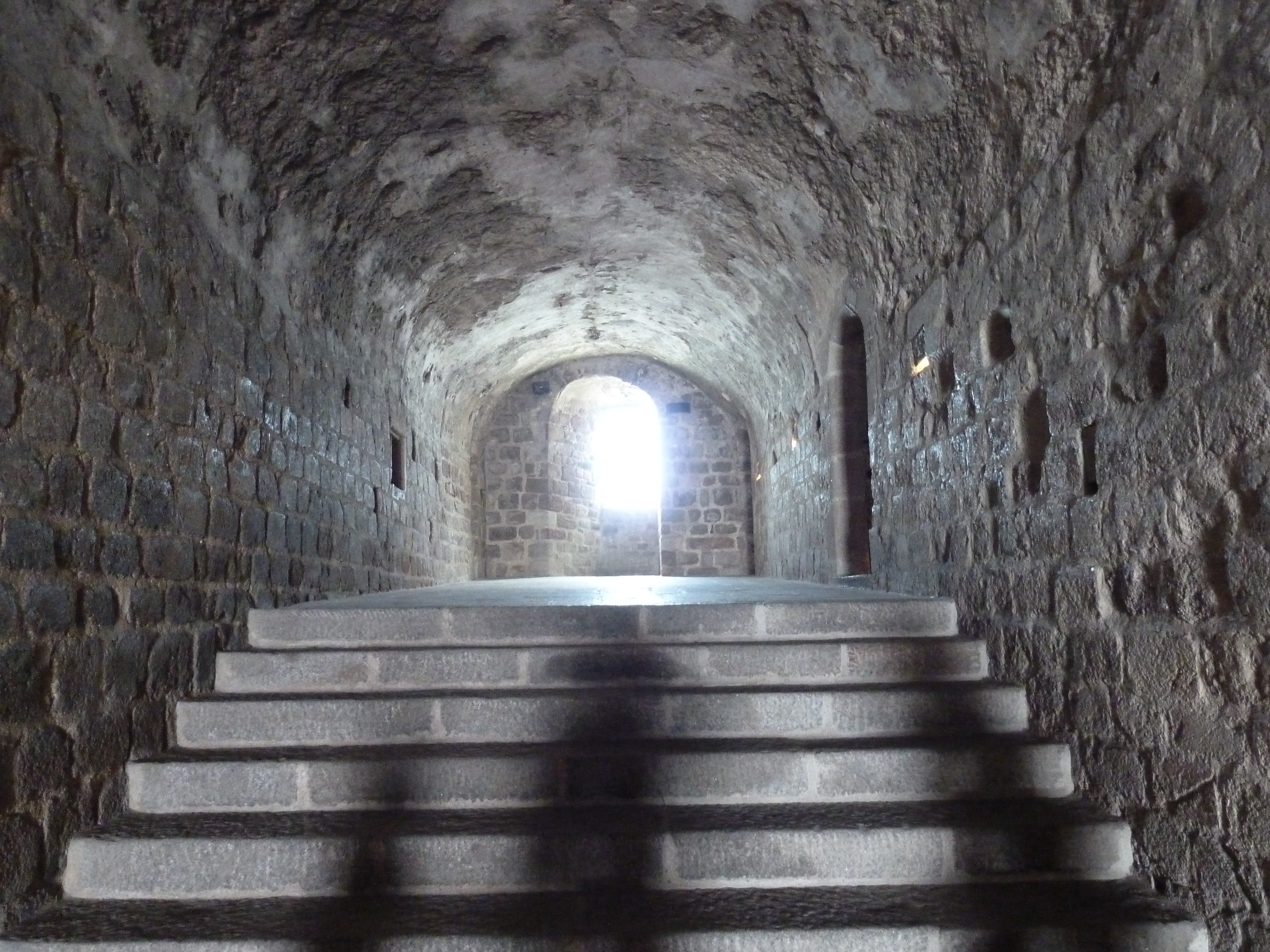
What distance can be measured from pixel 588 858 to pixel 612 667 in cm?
88

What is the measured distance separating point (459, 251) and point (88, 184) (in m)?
3.50

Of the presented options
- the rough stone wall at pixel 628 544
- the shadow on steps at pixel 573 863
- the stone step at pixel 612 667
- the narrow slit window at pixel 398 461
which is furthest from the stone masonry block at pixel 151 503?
the rough stone wall at pixel 628 544

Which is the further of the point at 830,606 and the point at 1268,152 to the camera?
the point at 830,606

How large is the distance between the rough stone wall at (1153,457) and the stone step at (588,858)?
286 mm

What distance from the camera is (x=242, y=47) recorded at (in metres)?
3.33

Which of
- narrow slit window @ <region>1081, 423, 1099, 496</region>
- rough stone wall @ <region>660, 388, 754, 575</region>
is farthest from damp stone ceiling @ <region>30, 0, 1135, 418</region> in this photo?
rough stone wall @ <region>660, 388, 754, 575</region>

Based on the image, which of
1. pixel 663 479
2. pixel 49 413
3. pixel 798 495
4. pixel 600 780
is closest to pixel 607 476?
pixel 663 479

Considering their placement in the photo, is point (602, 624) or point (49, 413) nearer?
point (49, 413)

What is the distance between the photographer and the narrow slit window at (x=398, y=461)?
274 inches

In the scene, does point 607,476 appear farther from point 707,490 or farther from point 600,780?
point 600,780

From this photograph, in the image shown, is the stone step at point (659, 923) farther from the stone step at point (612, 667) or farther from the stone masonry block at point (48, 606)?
the stone step at point (612, 667)

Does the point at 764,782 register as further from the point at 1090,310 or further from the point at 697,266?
the point at 697,266

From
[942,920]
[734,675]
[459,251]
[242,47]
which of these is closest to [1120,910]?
[942,920]

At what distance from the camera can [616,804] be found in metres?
2.75
